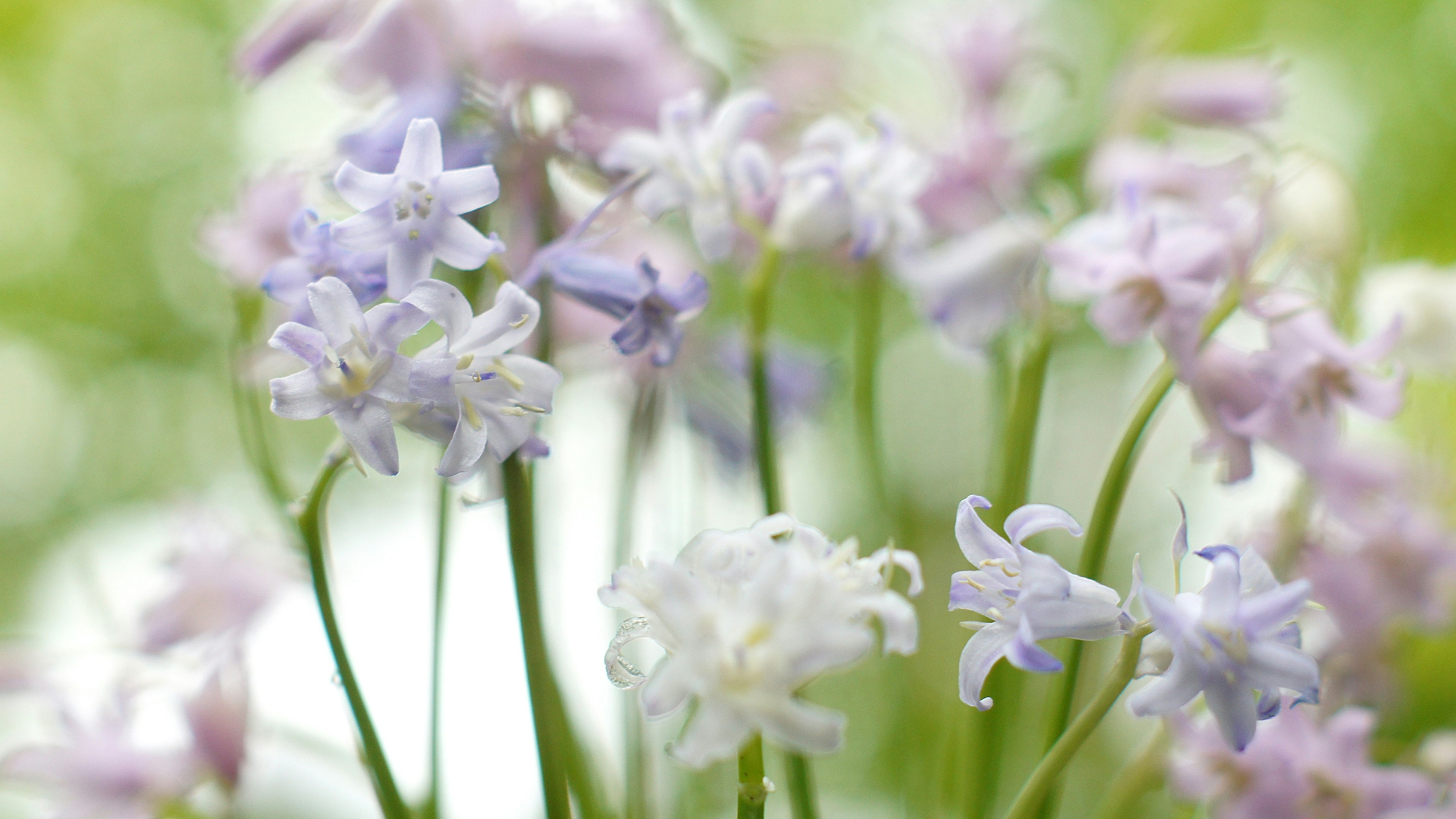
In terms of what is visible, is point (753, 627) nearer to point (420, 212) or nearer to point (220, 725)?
point (420, 212)

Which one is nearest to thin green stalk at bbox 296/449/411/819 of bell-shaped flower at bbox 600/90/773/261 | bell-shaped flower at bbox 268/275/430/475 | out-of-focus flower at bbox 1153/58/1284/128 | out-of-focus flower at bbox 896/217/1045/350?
bell-shaped flower at bbox 268/275/430/475

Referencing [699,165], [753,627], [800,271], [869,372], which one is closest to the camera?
[753,627]

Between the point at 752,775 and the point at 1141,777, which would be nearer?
the point at 752,775

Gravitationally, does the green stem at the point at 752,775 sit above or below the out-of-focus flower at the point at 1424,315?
below

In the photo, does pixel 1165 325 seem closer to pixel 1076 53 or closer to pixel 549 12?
pixel 549 12

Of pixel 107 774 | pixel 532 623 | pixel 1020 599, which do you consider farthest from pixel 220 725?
pixel 1020 599

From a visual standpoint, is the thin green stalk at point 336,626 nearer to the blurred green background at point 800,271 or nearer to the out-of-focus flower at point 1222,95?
the blurred green background at point 800,271

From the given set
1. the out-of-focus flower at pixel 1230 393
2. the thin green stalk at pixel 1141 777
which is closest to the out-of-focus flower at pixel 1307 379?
the out-of-focus flower at pixel 1230 393
